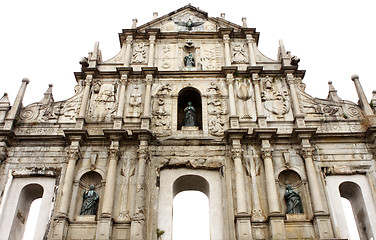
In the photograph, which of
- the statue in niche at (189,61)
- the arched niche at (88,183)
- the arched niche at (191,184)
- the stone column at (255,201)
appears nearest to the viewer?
the stone column at (255,201)

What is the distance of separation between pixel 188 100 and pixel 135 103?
2.37 metres

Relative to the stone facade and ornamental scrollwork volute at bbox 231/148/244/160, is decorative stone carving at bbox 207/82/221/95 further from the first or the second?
ornamental scrollwork volute at bbox 231/148/244/160

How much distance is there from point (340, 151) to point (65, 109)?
910 cm

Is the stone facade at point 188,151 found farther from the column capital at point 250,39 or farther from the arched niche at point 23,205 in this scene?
the column capital at point 250,39

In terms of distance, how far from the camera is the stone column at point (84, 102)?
12.5m

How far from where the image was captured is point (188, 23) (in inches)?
633

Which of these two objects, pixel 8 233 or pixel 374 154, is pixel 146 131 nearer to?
pixel 8 233

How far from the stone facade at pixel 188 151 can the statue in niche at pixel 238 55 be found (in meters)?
0.06

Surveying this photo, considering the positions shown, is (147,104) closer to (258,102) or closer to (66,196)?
(258,102)

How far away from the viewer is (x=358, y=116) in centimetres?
1285

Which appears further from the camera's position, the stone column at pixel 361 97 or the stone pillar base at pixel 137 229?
the stone column at pixel 361 97

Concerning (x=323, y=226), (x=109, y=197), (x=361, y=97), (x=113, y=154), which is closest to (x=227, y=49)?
(x=361, y=97)

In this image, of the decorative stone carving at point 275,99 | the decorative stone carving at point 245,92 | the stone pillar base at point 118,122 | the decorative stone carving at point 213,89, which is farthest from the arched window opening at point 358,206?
the stone pillar base at point 118,122

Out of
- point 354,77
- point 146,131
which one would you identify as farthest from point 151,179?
point 354,77
